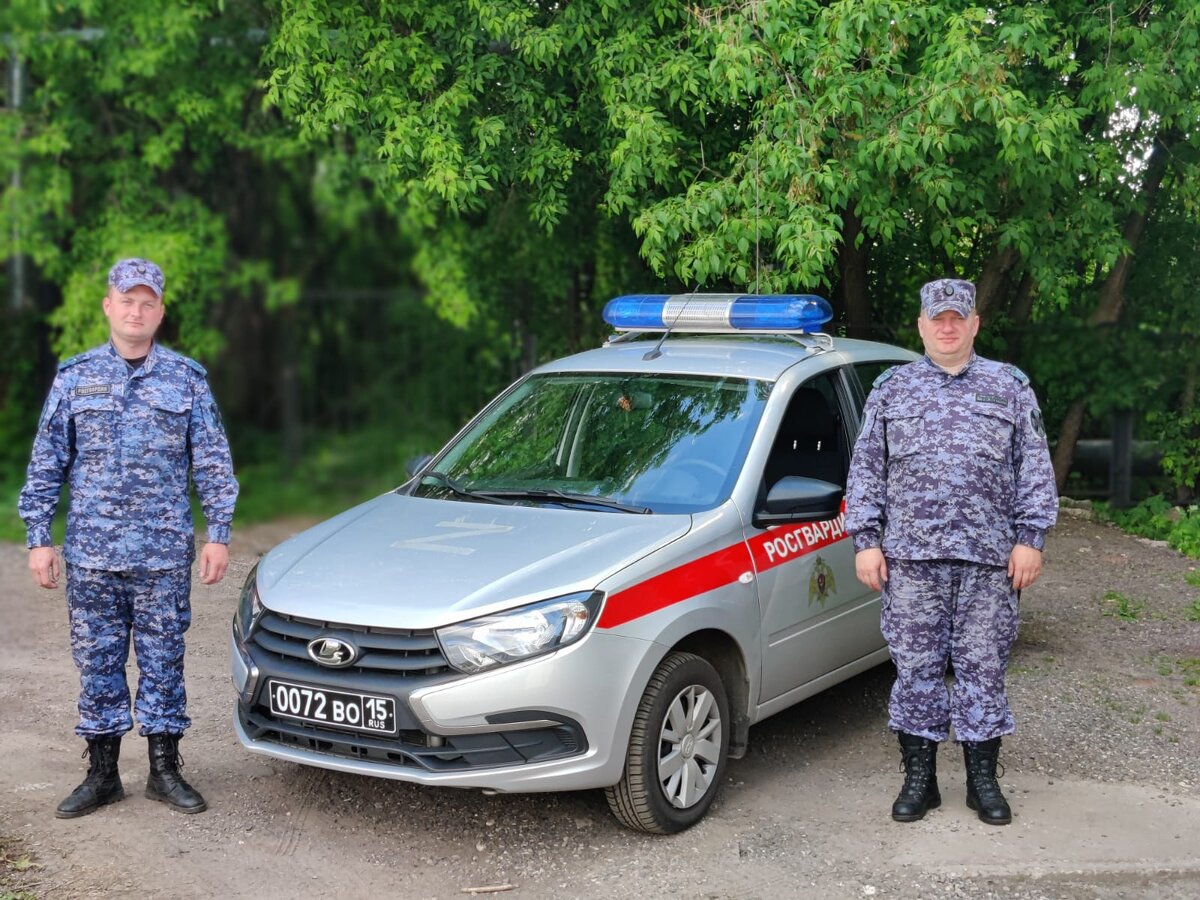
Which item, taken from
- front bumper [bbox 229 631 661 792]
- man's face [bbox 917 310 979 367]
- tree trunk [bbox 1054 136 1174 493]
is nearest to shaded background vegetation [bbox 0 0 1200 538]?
tree trunk [bbox 1054 136 1174 493]

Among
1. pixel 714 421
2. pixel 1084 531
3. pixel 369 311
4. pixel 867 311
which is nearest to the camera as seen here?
pixel 714 421

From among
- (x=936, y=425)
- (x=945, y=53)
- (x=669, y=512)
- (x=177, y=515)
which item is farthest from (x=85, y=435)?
(x=945, y=53)

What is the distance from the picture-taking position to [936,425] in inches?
181

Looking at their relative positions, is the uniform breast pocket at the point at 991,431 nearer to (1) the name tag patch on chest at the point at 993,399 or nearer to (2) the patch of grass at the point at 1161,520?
(1) the name tag patch on chest at the point at 993,399

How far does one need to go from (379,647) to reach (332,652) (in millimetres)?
169

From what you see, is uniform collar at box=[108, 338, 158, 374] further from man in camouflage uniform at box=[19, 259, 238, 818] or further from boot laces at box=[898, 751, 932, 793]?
boot laces at box=[898, 751, 932, 793]

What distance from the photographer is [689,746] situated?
4648 millimetres

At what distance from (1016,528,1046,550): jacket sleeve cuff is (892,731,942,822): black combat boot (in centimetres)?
78

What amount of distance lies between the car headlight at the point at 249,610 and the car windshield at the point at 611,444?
86 cm

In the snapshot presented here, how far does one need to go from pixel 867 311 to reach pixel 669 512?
4.67m

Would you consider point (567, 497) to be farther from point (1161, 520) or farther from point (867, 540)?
point (1161, 520)

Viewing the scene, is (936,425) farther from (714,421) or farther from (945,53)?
(945,53)

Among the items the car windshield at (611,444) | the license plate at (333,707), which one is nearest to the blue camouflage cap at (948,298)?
the car windshield at (611,444)

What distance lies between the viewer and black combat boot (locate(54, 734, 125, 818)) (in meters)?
4.91
